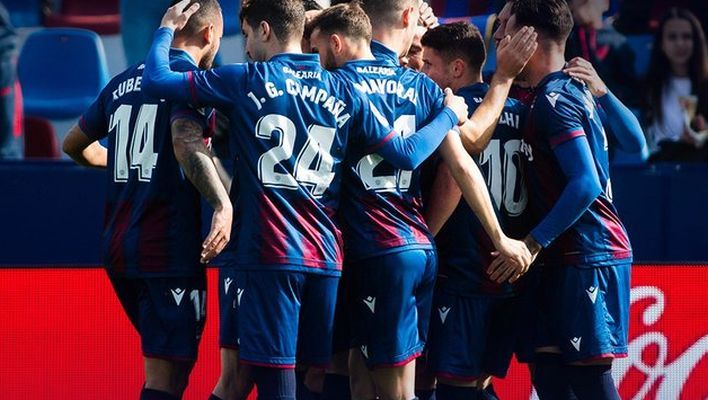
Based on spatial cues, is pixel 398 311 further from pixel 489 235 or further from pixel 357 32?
pixel 357 32

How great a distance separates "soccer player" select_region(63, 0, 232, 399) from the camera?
16.8ft

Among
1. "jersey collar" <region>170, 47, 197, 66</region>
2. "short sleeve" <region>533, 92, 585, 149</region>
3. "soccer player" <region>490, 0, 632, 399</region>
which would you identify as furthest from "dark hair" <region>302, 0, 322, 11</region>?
"short sleeve" <region>533, 92, 585, 149</region>

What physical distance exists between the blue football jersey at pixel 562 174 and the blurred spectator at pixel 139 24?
11.2 feet

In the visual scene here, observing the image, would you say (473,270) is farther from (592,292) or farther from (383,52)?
(383,52)

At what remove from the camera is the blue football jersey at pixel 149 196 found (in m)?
5.12

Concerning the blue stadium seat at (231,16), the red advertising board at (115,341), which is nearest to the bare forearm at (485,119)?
the red advertising board at (115,341)

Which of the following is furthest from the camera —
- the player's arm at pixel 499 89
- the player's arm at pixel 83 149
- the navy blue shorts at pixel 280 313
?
the player's arm at pixel 83 149

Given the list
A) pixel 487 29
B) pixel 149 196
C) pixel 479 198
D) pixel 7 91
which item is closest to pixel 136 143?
pixel 149 196

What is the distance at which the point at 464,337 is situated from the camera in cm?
530

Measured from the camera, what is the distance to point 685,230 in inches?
305

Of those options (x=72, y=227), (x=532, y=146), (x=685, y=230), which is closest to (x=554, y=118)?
(x=532, y=146)

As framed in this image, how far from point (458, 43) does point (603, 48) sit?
305cm

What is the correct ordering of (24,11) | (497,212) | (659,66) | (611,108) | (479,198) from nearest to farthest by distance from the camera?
(479,198)
(497,212)
(611,108)
(24,11)
(659,66)

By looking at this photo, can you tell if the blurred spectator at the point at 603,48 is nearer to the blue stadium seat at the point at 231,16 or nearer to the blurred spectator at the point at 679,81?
the blurred spectator at the point at 679,81
